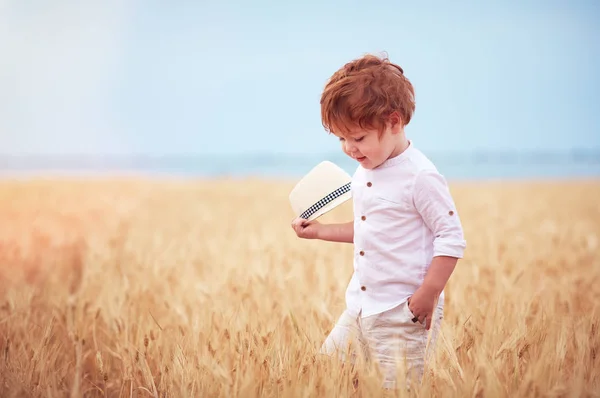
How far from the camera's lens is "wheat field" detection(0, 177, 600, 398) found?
6.50 feet

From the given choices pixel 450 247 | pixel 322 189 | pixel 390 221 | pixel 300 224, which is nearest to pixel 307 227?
pixel 300 224

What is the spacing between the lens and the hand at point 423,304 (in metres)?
2.02

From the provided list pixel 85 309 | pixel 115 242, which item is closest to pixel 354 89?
pixel 85 309

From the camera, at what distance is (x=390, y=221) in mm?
2129

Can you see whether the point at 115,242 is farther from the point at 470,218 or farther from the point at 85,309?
the point at 470,218

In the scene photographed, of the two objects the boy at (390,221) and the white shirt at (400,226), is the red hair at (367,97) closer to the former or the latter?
the boy at (390,221)

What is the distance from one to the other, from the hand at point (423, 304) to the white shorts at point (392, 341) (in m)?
0.03

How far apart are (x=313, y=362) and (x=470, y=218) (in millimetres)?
5162

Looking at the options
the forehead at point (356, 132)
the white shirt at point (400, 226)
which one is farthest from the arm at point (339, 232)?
the forehead at point (356, 132)

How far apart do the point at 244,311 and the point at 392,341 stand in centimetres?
83

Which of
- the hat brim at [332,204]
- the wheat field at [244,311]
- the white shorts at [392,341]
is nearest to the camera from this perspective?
the wheat field at [244,311]

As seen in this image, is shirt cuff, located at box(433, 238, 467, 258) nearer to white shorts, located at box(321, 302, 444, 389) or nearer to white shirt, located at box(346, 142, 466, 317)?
white shirt, located at box(346, 142, 466, 317)

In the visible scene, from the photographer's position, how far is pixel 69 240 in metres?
5.09

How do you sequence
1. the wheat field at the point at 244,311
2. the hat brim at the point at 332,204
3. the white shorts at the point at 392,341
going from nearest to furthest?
the wheat field at the point at 244,311 → the white shorts at the point at 392,341 → the hat brim at the point at 332,204
